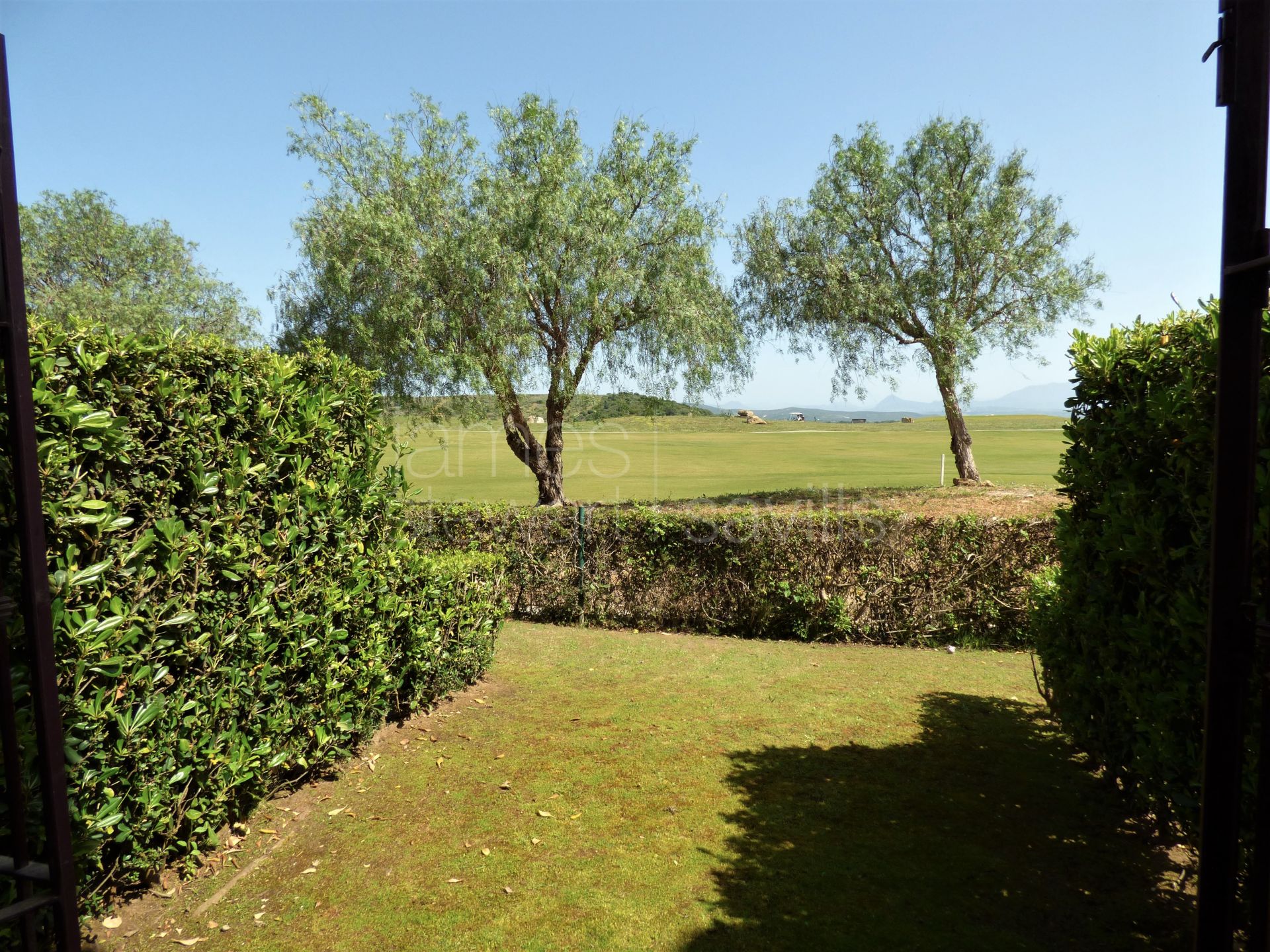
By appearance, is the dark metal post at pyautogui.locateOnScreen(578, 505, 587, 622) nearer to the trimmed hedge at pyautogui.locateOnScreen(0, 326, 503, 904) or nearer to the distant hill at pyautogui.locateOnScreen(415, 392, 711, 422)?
the trimmed hedge at pyautogui.locateOnScreen(0, 326, 503, 904)

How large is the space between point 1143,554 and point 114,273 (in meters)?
38.3

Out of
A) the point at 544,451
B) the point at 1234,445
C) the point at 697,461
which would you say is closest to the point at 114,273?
the point at 544,451

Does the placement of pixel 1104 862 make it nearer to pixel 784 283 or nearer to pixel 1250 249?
pixel 1250 249

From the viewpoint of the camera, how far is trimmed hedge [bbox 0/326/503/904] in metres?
3.21

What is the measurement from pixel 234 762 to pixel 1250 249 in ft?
16.7

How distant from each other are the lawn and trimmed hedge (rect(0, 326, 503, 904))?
0.55 meters

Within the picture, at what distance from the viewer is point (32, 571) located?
6.49 feet

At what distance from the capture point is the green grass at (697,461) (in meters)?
25.7

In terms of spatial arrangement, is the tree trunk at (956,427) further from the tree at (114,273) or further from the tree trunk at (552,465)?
the tree at (114,273)

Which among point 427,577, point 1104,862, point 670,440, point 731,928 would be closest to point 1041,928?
point 1104,862

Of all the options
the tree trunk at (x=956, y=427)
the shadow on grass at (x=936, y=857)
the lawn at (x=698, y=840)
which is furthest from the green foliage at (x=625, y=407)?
the shadow on grass at (x=936, y=857)

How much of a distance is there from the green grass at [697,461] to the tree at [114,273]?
11769mm

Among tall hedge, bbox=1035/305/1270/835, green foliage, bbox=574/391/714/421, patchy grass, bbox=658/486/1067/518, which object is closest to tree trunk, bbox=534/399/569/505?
green foliage, bbox=574/391/714/421

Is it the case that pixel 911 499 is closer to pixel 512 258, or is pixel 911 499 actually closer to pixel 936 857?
pixel 512 258
